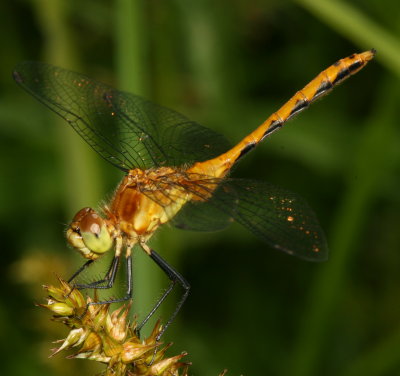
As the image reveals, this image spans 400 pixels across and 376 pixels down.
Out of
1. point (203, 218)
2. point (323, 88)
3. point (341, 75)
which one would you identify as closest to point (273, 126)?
point (323, 88)

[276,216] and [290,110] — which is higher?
[290,110]

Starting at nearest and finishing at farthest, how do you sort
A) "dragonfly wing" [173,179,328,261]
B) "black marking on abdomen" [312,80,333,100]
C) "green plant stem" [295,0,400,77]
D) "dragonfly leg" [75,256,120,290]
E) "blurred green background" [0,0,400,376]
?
1. "dragonfly leg" [75,256,120,290]
2. "dragonfly wing" [173,179,328,261]
3. "green plant stem" [295,0,400,77]
4. "black marking on abdomen" [312,80,333,100]
5. "blurred green background" [0,0,400,376]

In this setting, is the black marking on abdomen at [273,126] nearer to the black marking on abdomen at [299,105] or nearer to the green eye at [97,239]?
the black marking on abdomen at [299,105]

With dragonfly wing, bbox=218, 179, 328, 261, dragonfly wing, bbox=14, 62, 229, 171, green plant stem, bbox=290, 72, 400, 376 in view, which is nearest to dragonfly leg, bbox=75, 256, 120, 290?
dragonfly wing, bbox=218, 179, 328, 261

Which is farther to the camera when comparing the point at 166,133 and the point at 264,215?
the point at 166,133

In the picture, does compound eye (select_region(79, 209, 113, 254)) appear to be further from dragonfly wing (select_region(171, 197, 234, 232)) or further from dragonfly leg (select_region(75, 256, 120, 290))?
dragonfly wing (select_region(171, 197, 234, 232))

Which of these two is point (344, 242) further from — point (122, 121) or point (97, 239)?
point (97, 239)

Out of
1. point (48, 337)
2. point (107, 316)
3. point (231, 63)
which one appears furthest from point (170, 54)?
point (107, 316)
